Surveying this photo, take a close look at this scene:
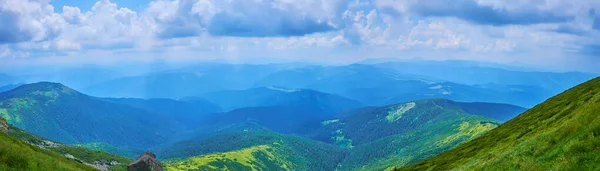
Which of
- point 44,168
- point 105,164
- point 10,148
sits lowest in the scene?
point 105,164

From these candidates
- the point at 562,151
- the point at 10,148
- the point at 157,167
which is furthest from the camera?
the point at 157,167

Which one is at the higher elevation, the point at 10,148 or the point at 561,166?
the point at 10,148

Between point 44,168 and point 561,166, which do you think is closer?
point 561,166

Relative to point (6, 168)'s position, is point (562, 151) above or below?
below

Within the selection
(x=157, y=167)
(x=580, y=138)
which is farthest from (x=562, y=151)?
(x=157, y=167)

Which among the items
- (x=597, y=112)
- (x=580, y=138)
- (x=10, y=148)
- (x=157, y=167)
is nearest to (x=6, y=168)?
(x=10, y=148)

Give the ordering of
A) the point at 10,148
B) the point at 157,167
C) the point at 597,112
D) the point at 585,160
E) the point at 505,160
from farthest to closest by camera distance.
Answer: the point at 157,167 < the point at 10,148 < the point at 505,160 < the point at 597,112 < the point at 585,160

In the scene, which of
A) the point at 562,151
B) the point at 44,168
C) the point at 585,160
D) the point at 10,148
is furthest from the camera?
the point at 44,168

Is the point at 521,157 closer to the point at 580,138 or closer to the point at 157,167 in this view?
the point at 580,138

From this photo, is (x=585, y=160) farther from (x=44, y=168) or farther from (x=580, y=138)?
(x=44, y=168)
